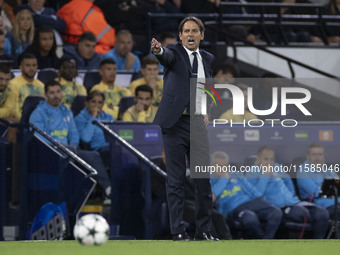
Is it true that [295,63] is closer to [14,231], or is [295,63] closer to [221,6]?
[221,6]

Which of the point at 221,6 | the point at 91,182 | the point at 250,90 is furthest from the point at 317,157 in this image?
the point at 221,6

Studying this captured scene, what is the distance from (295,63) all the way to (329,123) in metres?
2.64

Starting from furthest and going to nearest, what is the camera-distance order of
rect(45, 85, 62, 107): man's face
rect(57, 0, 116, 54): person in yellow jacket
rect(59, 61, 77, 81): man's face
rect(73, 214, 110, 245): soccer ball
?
1. rect(57, 0, 116, 54): person in yellow jacket
2. rect(59, 61, 77, 81): man's face
3. rect(45, 85, 62, 107): man's face
4. rect(73, 214, 110, 245): soccer ball

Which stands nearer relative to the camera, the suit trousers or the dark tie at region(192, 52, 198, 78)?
the suit trousers

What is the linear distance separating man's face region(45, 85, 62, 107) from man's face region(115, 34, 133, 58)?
85.6 inches

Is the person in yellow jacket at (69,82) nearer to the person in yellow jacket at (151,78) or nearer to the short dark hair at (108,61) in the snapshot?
the short dark hair at (108,61)

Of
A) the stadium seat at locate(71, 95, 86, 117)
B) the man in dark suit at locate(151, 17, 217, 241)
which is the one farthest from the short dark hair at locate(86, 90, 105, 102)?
the man in dark suit at locate(151, 17, 217, 241)

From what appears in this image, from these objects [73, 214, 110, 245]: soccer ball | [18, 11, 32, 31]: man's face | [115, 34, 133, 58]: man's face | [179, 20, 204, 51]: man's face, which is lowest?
[73, 214, 110, 245]: soccer ball

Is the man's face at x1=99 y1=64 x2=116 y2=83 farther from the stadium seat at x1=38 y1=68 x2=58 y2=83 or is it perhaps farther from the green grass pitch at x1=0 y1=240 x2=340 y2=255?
the green grass pitch at x1=0 y1=240 x2=340 y2=255

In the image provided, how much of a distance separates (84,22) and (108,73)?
5.15 ft

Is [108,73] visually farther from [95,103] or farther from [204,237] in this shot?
[204,237]

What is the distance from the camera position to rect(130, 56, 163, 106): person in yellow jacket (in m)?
11.1

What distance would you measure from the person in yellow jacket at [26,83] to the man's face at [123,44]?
5.64 feet

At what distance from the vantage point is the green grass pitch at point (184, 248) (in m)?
5.87
